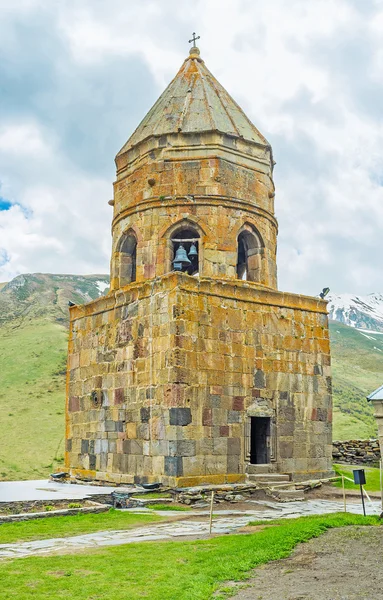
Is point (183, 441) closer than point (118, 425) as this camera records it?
Yes

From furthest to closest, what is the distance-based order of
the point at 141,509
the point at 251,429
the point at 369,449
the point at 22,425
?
the point at 22,425, the point at 369,449, the point at 251,429, the point at 141,509

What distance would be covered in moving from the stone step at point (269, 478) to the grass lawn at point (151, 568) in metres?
4.78

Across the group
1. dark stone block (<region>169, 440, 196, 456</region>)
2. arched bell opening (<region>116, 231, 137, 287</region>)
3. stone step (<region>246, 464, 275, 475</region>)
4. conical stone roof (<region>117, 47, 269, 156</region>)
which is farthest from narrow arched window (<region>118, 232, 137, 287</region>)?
stone step (<region>246, 464, 275, 475</region>)

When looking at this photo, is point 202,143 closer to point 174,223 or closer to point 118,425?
point 174,223

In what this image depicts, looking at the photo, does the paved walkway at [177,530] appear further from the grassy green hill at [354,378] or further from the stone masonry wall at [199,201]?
the grassy green hill at [354,378]

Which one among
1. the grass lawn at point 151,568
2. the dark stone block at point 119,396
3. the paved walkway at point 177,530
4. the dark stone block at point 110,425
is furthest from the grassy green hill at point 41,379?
the grass lawn at point 151,568

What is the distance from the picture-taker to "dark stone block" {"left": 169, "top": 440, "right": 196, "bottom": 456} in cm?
1173

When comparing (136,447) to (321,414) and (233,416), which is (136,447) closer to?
(233,416)

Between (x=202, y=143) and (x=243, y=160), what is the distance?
1.09m

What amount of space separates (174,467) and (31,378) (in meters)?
27.8

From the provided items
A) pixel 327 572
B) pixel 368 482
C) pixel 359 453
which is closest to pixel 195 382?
pixel 368 482

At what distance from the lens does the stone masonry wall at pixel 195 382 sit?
1212cm

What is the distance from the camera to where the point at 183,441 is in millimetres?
11820

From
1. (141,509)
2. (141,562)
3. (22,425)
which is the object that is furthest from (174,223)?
(22,425)
